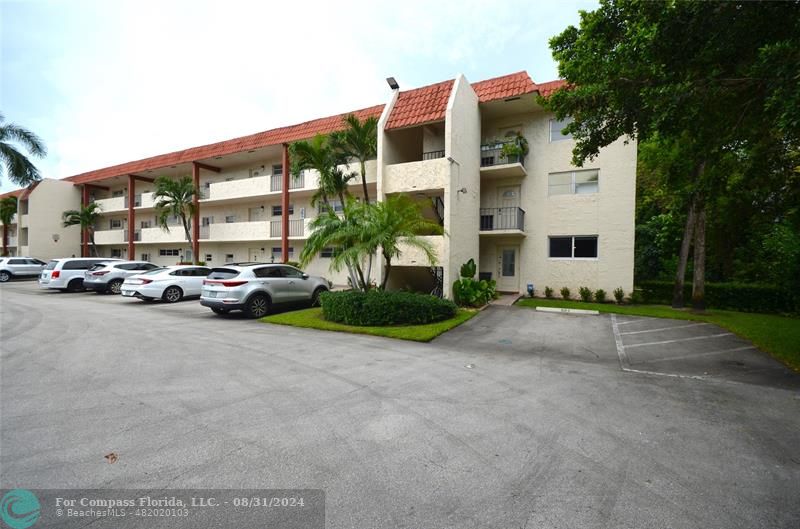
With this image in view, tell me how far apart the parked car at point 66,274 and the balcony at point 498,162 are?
66.4 ft

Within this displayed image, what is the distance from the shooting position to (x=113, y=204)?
29.4 meters

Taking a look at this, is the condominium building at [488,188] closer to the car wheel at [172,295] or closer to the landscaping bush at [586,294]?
the landscaping bush at [586,294]

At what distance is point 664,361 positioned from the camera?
7.08 metres

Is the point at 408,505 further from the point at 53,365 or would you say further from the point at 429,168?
the point at 429,168

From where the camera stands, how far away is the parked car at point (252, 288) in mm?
10930

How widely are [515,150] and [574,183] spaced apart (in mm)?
3317

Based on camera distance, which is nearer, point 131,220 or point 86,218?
point 131,220

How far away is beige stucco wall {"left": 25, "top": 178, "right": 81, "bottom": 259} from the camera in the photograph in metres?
29.6

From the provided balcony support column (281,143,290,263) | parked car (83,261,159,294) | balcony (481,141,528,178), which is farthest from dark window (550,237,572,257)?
parked car (83,261,159,294)

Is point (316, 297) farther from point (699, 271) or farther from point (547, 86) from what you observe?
point (699, 271)

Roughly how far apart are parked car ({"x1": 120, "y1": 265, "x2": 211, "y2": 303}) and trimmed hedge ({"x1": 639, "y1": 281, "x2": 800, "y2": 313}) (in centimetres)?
2120

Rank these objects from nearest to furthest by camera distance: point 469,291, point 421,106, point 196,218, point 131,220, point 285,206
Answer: point 469,291 < point 421,106 < point 285,206 < point 196,218 < point 131,220

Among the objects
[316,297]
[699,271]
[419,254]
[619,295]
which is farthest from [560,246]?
[316,297]

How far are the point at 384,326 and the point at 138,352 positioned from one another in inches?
222
